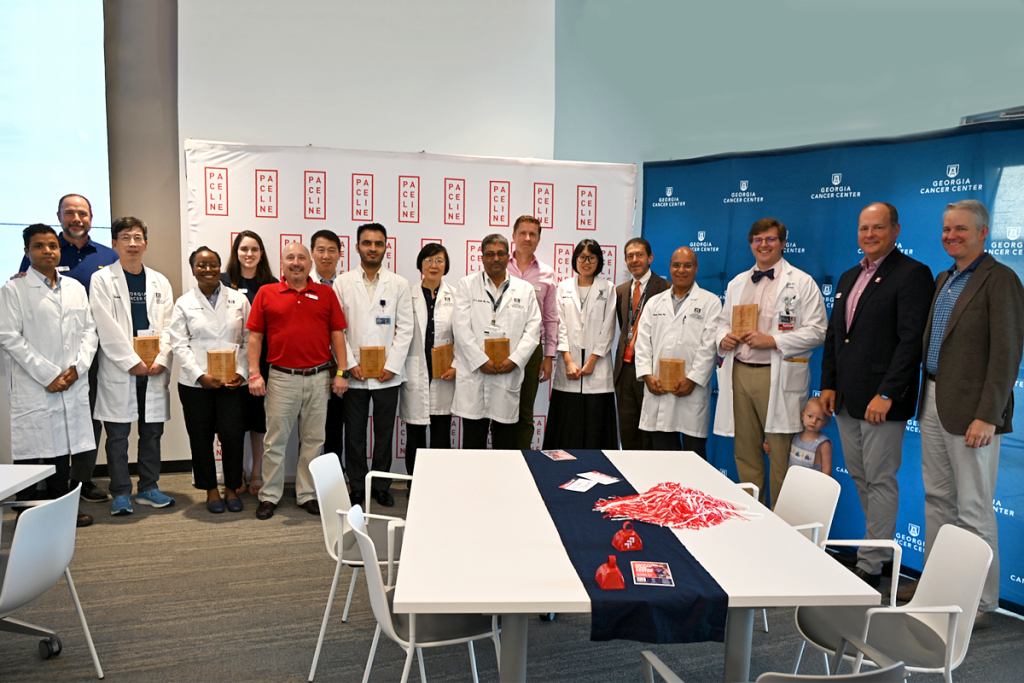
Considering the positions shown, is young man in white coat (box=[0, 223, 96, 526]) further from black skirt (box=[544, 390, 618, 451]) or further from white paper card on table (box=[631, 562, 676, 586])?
white paper card on table (box=[631, 562, 676, 586])

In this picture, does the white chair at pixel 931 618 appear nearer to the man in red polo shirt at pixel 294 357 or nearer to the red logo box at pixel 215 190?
the man in red polo shirt at pixel 294 357

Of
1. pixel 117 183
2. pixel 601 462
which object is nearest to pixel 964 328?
pixel 601 462

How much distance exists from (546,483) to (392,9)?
454 cm

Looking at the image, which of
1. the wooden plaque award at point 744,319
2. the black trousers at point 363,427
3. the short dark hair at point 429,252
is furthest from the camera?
the short dark hair at point 429,252

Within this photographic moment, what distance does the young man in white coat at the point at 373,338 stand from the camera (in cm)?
444

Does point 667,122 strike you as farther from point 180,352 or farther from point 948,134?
point 180,352

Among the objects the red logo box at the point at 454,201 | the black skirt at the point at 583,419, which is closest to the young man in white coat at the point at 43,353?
the red logo box at the point at 454,201

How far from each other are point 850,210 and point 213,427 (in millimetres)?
4344

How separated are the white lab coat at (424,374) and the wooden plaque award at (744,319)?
191cm

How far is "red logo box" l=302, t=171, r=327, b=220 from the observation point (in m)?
5.04

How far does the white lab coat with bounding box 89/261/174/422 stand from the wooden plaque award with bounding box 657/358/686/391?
10.8ft

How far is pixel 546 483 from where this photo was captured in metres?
2.55

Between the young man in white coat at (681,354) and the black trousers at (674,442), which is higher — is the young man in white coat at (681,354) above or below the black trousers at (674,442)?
above

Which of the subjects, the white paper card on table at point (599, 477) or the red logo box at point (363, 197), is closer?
the white paper card on table at point (599, 477)
